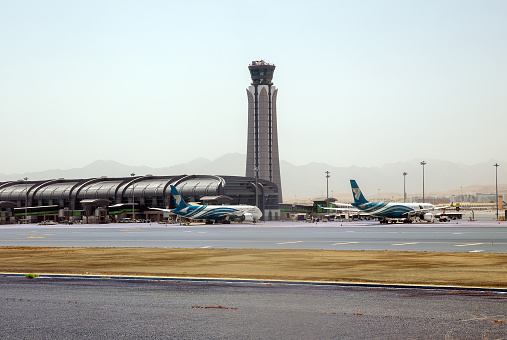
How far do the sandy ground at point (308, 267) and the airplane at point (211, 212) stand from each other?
3718 inches

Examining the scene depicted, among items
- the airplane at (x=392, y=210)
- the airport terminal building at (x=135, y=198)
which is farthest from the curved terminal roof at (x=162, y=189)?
the airplane at (x=392, y=210)

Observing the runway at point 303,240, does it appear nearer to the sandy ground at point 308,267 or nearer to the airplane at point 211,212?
the sandy ground at point 308,267

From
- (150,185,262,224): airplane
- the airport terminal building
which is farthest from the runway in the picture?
the airport terminal building

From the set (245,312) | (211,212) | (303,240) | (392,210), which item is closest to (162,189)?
(211,212)

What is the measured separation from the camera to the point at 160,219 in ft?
583

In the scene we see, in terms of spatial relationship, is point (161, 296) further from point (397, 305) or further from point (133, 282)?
point (397, 305)

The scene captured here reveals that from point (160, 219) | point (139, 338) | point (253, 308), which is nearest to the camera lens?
point (139, 338)

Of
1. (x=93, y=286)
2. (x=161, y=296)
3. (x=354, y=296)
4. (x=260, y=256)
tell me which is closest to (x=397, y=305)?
(x=354, y=296)

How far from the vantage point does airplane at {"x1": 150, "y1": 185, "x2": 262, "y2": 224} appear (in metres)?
132

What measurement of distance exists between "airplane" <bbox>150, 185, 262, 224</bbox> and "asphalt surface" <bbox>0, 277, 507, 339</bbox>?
110 metres

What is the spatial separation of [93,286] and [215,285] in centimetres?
445

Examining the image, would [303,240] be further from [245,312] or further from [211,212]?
[211,212]

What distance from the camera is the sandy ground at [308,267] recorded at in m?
23.6

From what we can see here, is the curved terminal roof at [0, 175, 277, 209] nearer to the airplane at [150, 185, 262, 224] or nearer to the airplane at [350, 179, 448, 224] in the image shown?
the airplane at [150, 185, 262, 224]
